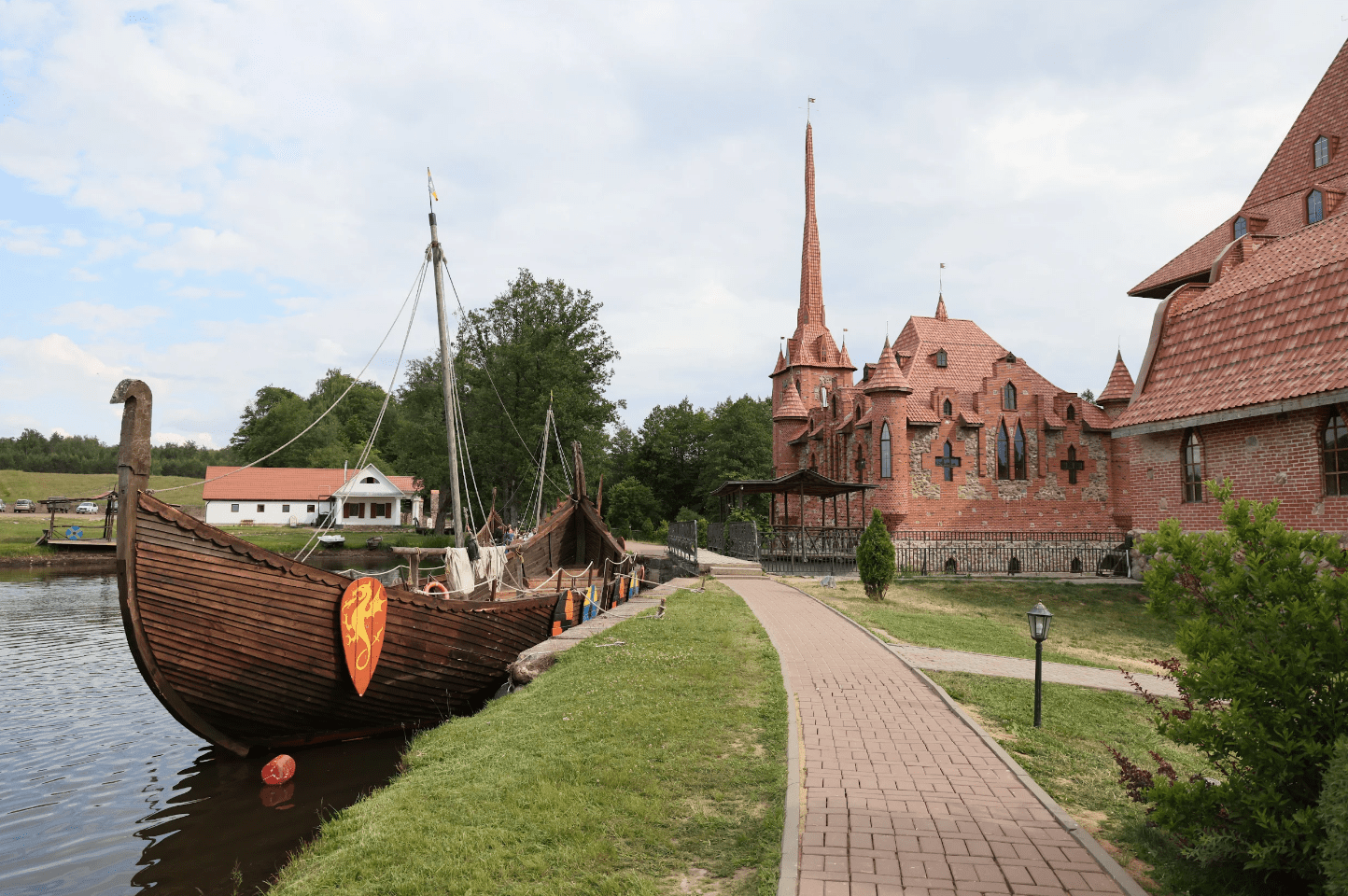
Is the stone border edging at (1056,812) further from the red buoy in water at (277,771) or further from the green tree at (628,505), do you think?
the green tree at (628,505)

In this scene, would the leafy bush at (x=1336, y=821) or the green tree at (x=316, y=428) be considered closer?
the leafy bush at (x=1336, y=821)

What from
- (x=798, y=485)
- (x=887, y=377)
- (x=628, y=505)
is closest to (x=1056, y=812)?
(x=798, y=485)

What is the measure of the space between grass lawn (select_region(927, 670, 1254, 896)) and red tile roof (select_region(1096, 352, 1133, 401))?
88.6 feet

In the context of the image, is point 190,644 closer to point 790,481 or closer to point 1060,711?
point 1060,711

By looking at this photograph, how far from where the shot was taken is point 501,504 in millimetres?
44844

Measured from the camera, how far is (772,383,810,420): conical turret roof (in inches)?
1523

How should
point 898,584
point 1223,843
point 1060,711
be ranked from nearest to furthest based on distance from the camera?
point 1223,843 → point 1060,711 → point 898,584

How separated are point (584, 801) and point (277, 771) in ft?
17.5

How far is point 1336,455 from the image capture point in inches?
496

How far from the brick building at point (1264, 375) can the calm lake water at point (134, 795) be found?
47.4 feet

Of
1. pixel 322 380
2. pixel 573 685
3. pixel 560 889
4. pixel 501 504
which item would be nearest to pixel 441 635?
pixel 573 685

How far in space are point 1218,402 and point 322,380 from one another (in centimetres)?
9419

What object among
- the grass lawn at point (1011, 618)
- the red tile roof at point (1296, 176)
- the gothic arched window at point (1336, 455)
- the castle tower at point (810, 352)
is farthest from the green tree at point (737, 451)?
the gothic arched window at point (1336, 455)

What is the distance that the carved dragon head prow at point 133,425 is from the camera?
25.7 ft
